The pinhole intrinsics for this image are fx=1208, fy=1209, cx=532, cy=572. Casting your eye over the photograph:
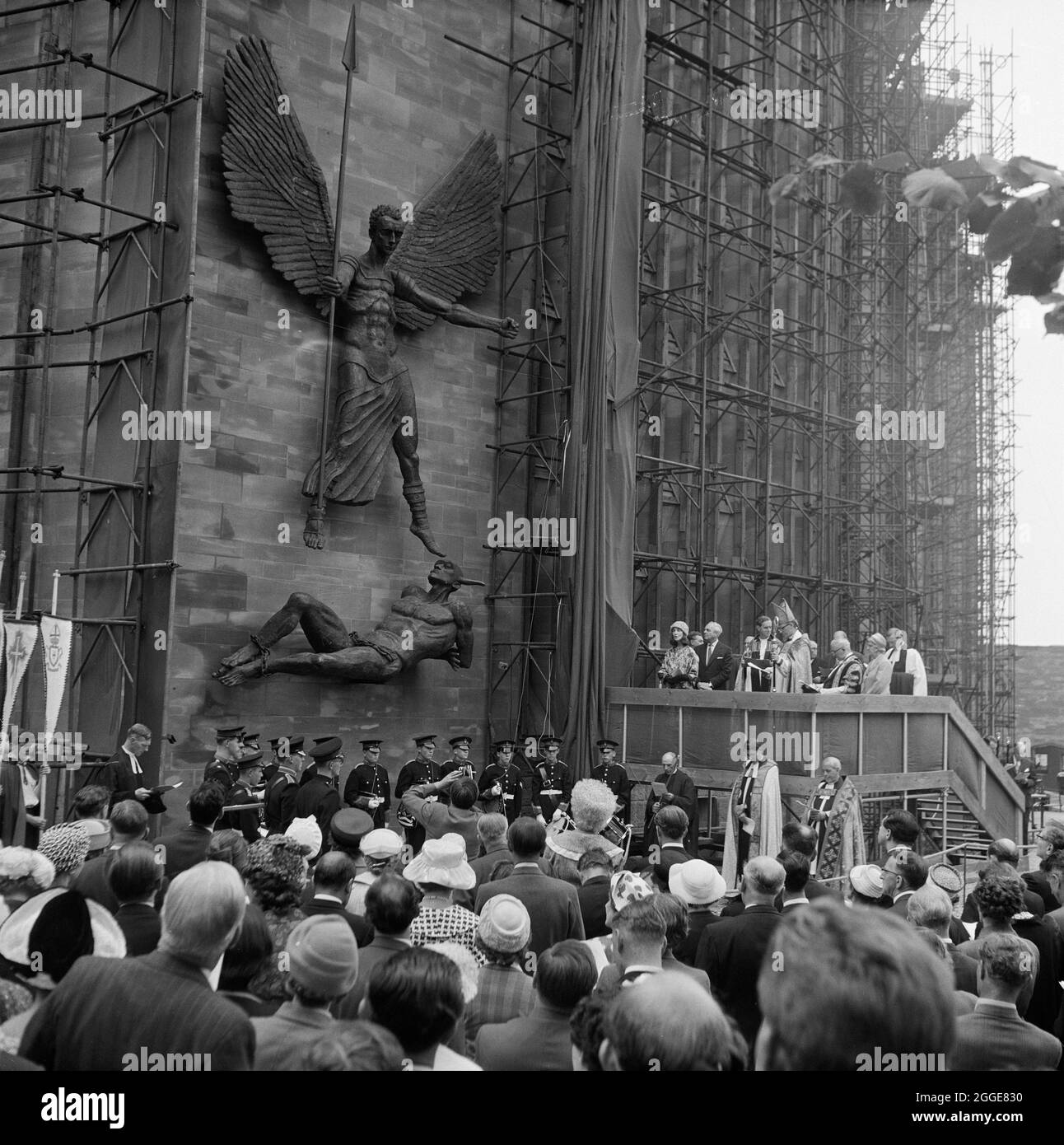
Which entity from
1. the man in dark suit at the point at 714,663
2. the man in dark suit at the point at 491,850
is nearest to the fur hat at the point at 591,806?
the man in dark suit at the point at 491,850

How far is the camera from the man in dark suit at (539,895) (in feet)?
17.6

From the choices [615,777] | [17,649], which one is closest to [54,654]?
[17,649]

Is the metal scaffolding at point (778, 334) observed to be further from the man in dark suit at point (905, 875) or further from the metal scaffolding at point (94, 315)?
the man in dark suit at point (905, 875)

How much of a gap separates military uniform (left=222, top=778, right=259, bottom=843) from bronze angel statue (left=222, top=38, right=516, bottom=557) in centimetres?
511

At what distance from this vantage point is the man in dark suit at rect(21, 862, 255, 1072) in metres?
2.99

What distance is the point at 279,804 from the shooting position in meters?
10.1

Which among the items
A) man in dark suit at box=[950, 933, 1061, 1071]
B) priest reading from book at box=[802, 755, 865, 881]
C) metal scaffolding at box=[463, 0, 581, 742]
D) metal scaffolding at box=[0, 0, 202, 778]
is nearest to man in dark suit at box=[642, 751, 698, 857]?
priest reading from book at box=[802, 755, 865, 881]

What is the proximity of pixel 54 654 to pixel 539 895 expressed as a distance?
762 centimetres

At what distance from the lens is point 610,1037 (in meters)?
2.62

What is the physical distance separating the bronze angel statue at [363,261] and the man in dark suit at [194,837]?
840 cm

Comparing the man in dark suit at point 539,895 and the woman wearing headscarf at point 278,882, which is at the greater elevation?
the woman wearing headscarf at point 278,882

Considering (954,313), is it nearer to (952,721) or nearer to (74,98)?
(952,721)
